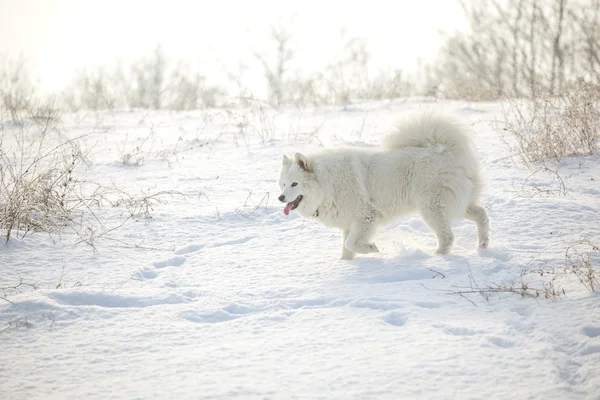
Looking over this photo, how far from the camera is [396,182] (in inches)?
208

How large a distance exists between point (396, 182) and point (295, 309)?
80.2 inches

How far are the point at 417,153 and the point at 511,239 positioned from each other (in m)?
1.37

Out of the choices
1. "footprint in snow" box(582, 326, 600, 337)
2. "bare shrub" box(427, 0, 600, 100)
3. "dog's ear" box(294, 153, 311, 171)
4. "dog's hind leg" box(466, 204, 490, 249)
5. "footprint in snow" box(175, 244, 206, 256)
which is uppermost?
"bare shrub" box(427, 0, 600, 100)

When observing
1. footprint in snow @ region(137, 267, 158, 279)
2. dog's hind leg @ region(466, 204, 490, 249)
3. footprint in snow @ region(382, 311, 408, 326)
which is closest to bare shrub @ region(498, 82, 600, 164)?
dog's hind leg @ region(466, 204, 490, 249)

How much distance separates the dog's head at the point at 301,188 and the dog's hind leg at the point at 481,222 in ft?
5.40

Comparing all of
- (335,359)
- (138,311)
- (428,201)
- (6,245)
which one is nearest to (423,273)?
(428,201)

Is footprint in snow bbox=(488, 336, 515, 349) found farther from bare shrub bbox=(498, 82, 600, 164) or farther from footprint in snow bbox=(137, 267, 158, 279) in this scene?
bare shrub bbox=(498, 82, 600, 164)

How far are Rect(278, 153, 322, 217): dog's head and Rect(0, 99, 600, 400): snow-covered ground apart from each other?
469 millimetres

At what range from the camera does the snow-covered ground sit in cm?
288

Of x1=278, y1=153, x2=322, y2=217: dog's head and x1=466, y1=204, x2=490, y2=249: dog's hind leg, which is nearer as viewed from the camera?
x1=466, y1=204, x2=490, y2=249: dog's hind leg

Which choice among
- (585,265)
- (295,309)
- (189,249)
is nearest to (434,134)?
(585,265)

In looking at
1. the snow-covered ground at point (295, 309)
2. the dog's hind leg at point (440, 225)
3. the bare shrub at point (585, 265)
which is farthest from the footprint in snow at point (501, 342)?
the dog's hind leg at point (440, 225)

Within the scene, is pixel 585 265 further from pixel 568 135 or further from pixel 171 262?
pixel 568 135

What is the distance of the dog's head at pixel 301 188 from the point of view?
18.0ft
